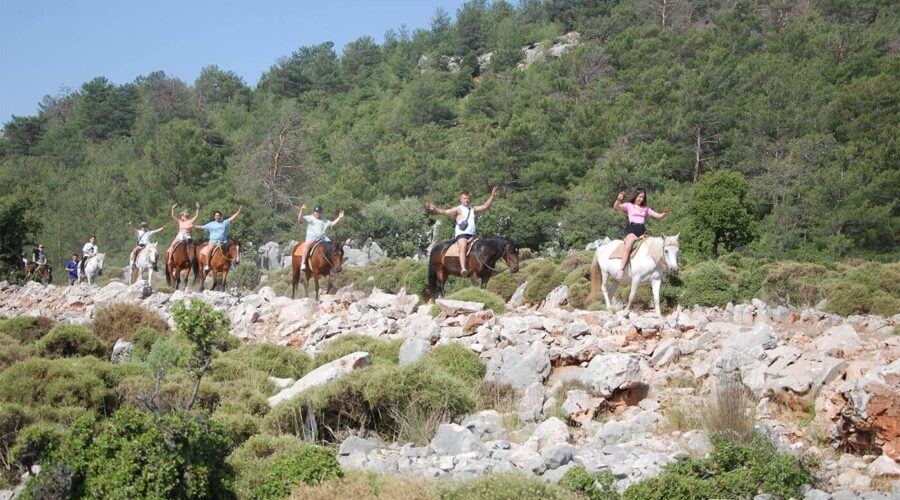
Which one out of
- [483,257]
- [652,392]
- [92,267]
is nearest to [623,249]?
[483,257]

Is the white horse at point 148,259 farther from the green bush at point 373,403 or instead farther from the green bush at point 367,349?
the green bush at point 373,403

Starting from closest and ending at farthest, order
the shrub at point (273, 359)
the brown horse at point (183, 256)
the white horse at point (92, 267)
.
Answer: the shrub at point (273, 359) → the brown horse at point (183, 256) → the white horse at point (92, 267)

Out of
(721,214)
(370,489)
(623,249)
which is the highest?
(623,249)

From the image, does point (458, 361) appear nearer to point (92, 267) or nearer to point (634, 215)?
point (634, 215)

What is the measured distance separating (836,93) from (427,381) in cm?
5170

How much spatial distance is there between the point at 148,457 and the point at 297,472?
1255 mm

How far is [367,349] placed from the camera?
12.8 m

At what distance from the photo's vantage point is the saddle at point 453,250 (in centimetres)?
1902

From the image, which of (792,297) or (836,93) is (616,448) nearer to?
(792,297)

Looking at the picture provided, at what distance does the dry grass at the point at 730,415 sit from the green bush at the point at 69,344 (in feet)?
34.8

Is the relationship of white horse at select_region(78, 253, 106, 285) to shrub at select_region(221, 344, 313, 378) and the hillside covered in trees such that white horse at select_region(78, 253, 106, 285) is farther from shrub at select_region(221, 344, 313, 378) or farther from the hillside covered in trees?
shrub at select_region(221, 344, 313, 378)

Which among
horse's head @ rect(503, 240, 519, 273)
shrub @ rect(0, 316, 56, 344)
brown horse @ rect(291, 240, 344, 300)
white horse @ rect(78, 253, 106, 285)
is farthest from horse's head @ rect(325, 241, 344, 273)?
white horse @ rect(78, 253, 106, 285)

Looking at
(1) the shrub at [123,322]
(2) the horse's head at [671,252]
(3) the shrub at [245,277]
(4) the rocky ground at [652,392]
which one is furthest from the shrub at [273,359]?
(3) the shrub at [245,277]

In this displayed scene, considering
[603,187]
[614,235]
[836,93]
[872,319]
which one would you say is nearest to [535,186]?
[603,187]
